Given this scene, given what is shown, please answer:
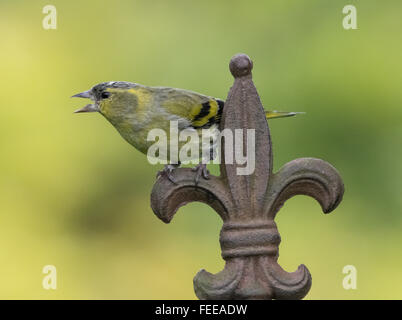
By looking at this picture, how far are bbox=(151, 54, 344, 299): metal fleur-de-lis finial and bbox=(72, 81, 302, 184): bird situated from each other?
0.76 metres

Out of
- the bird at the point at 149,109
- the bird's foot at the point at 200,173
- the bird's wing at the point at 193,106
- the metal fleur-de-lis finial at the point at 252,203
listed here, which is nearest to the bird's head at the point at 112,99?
the bird at the point at 149,109

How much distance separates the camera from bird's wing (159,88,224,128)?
2668 millimetres

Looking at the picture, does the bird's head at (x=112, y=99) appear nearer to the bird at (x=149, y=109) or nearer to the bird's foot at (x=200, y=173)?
the bird at (x=149, y=109)

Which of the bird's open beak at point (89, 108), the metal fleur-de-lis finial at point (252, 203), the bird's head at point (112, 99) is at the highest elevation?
the bird's head at point (112, 99)

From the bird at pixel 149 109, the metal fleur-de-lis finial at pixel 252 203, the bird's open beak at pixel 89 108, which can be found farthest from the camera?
the bird at pixel 149 109

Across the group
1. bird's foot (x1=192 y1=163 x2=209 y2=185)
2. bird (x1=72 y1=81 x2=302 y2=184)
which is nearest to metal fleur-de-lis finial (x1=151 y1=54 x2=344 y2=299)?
bird's foot (x1=192 y1=163 x2=209 y2=185)

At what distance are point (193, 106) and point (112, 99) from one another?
296 mm

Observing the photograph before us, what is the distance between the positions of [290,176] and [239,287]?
30 centimetres

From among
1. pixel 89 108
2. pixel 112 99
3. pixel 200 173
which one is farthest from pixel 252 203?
pixel 112 99

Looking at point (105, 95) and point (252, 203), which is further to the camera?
point (105, 95)

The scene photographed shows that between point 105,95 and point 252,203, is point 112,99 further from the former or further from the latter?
point 252,203

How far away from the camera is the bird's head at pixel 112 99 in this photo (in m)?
2.71

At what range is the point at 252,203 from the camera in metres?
1.84

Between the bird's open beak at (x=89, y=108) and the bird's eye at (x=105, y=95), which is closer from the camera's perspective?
the bird's open beak at (x=89, y=108)
